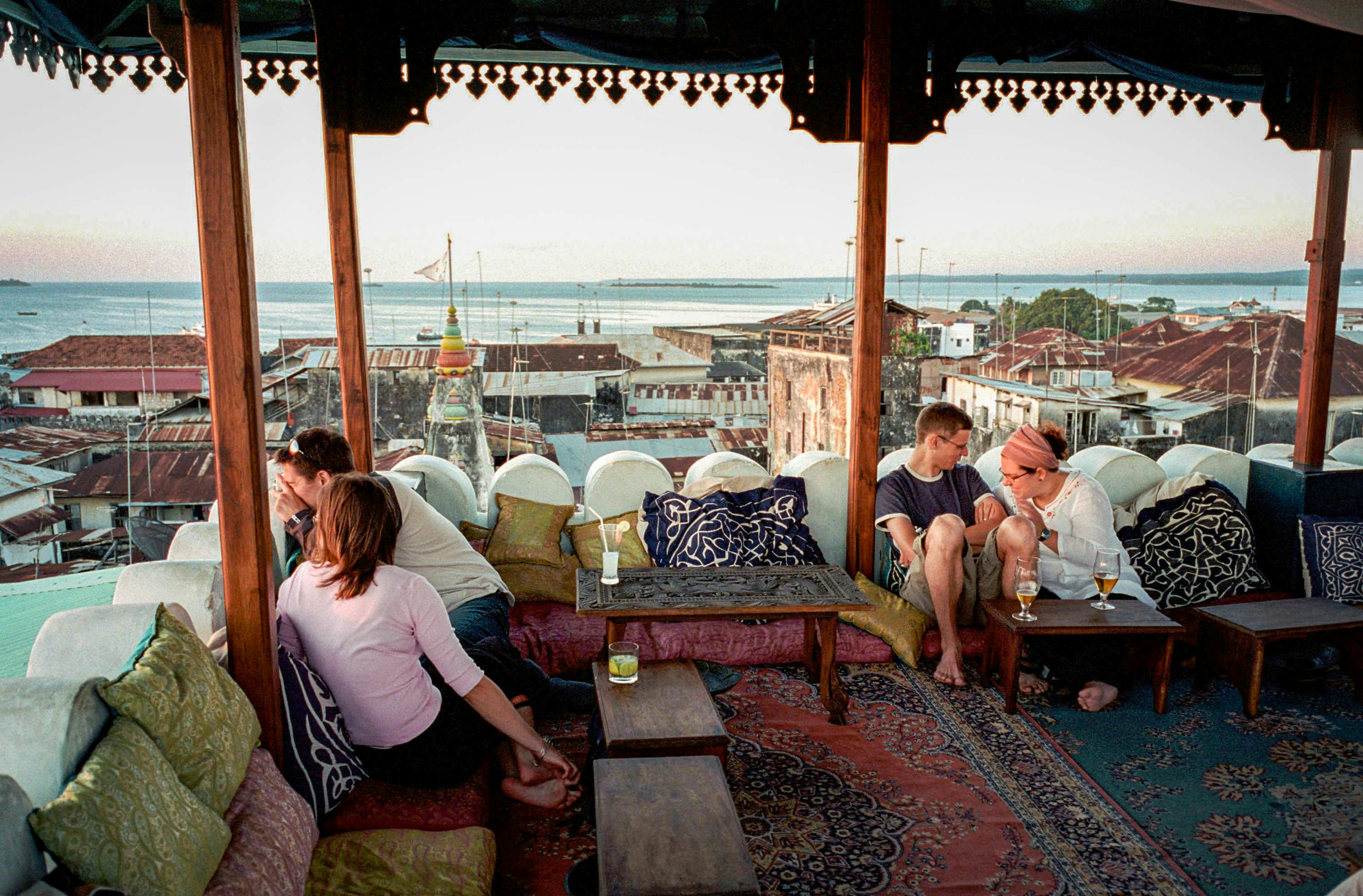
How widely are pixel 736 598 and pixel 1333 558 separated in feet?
10.5

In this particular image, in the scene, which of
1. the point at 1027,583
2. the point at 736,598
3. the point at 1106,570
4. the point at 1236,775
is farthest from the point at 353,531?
the point at 1236,775

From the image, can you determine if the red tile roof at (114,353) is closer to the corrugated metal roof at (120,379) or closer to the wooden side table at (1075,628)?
the corrugated metal roof at (120,379)

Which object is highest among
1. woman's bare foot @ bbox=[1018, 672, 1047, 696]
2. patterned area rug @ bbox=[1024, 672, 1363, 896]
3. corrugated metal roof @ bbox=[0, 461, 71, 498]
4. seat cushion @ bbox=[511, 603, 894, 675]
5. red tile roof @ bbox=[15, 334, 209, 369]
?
red tile roof @ bbox=[15, 334, 209, 369]

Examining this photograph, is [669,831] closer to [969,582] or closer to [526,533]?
[969,582]

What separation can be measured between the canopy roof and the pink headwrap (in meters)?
1.72

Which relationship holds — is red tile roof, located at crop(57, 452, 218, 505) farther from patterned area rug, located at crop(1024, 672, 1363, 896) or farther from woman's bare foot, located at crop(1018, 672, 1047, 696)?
patterned area rug, located at crop(1024, 672, 1363, 896)

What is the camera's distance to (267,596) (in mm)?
2516

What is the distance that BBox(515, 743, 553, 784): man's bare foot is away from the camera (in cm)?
294

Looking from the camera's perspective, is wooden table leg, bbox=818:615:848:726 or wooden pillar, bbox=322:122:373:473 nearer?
wooden table leg, bbox=818:615:848:726

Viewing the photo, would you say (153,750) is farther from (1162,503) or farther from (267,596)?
(1162,503)

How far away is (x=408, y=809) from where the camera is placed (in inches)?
101

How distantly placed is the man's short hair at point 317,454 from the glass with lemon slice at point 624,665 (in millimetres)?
1242

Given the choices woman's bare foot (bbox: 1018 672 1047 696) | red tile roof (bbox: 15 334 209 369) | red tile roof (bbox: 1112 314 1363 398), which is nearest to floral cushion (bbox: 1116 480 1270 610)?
woman's bare foot (bbox: 1018 672 1047 696)

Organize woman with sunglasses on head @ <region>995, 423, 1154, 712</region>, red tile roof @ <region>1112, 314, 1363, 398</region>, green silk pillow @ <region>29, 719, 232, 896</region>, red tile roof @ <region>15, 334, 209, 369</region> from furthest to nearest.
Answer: red tile roof @ <region>1112, 314, 1363, 398</region>, red tile roof @ <region>15, 334, 209, 369</region>, woman with sunglasses on head @ <region>995, 423, 1154, 712</region>, green silk pillow @ <region>29, 719, 232, 896</region>
